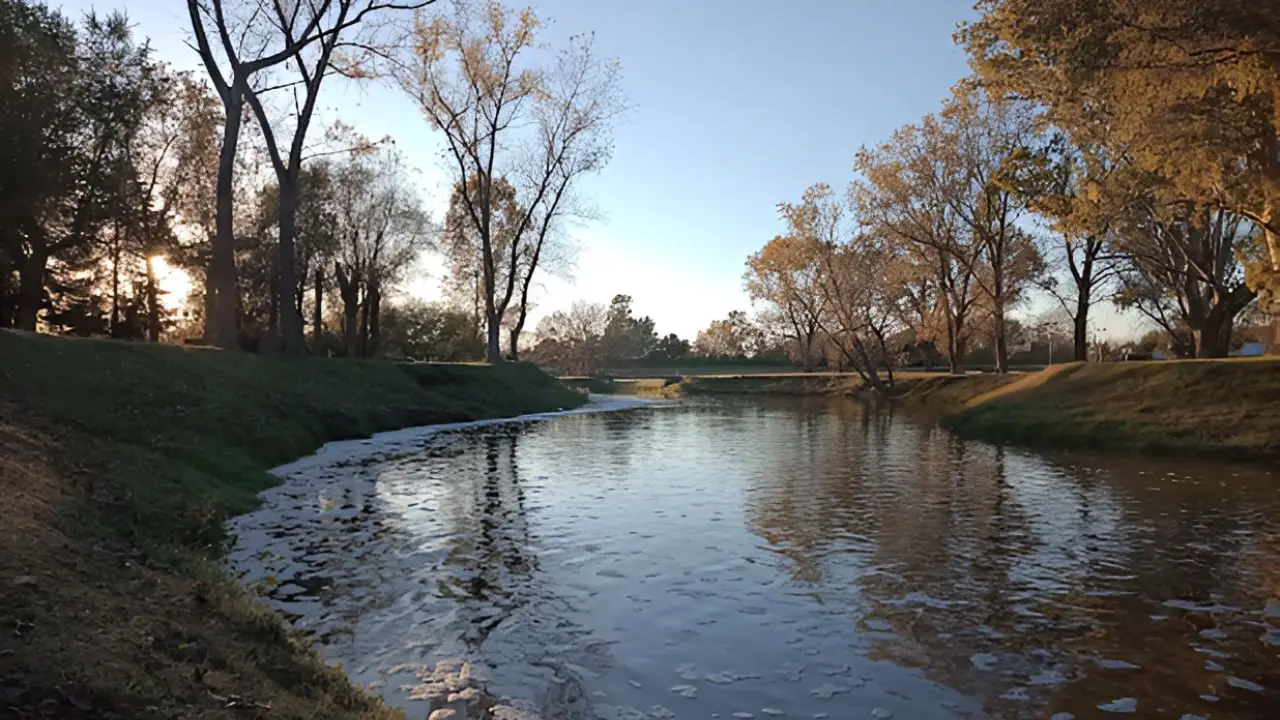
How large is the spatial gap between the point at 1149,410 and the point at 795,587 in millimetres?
21598

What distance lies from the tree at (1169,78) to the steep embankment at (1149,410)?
3950 mm

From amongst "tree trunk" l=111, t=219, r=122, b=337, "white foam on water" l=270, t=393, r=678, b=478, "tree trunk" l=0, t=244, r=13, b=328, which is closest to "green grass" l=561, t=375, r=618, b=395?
"tree trunk" l=111, t=219, r=122, b=337

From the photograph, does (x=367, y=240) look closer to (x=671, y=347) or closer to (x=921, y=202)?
(x=921, y=202)

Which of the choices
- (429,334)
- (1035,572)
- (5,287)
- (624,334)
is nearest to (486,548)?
(1035,572)

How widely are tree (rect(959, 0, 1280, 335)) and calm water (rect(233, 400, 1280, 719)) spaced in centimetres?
761

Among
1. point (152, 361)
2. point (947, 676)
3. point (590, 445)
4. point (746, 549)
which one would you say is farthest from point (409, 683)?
point (590, 445)

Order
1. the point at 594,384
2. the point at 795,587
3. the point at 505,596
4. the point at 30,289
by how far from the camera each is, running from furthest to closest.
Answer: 1. the point at 594,384
2. the point at 30,289
3. the point at 795,587
4. the point at 505,596

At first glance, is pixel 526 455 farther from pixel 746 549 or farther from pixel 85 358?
pixel 746 549

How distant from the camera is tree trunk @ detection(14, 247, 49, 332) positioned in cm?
3203

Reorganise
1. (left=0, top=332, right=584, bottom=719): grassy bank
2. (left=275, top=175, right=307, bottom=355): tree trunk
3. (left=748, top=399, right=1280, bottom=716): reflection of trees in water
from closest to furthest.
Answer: (left=0, top=332, right=584, bottom=719): grassy bank < (left=748, top=399, right=1280, bottom=716): reflection of trees in water < (left=275, top=175, right=307, bottom=355): tree trunk

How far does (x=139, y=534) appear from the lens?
9047mm

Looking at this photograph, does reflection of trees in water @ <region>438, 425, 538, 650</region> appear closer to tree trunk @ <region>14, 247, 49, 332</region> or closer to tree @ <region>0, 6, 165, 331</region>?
tree @ <region>0, 6, 165, 331</region>

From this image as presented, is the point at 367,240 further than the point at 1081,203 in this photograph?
Yes

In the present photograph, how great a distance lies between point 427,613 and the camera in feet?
27.1
